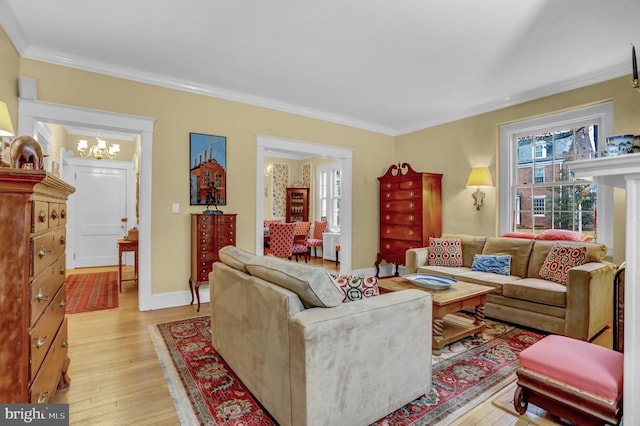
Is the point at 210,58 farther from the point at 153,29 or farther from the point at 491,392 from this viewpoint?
the point at 491,392

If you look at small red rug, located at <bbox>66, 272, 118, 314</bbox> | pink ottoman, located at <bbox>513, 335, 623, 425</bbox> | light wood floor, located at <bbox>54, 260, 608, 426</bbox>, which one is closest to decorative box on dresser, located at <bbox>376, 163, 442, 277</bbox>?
light wood floor, located at <bbox>54, 260, 608, 426</bbox>

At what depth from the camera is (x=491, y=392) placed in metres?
2.03

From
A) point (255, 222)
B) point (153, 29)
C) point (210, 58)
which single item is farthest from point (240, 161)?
point (153, 29)

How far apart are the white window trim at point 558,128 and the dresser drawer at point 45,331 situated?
16.2ft

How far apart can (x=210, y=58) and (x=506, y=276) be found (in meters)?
4.01

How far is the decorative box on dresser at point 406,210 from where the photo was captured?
4965 mm

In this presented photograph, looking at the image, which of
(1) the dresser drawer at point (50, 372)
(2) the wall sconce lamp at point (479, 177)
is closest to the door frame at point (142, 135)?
(1) the dresser drawer at point (50, 372)

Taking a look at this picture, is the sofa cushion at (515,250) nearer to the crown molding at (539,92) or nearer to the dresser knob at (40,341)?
the crown molding at (539,92)

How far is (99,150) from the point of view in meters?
6.23

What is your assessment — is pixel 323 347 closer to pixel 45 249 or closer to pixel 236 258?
pixel 236 258

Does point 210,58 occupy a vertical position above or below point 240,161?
above

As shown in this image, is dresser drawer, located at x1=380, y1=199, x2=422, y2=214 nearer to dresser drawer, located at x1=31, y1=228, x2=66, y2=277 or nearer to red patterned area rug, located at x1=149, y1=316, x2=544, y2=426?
red patterned area rug, located at x1=149, y1=316, x2=544, y2=426

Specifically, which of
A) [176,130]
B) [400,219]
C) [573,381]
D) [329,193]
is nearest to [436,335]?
[573,381]

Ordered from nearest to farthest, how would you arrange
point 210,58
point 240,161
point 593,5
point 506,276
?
point 593,5, point 210,58, point 506,276, point 240,161
